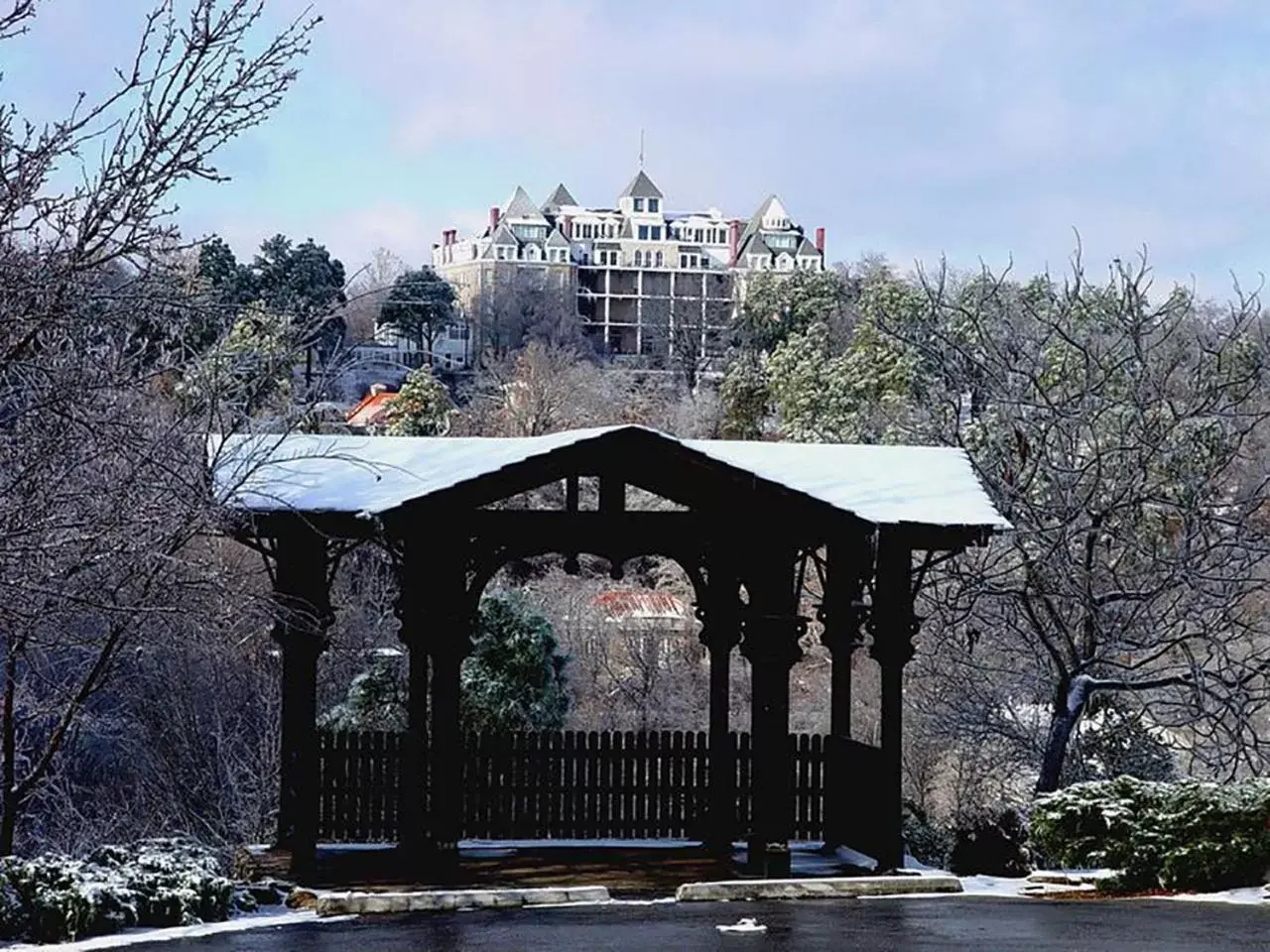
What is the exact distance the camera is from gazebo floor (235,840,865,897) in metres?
15.0

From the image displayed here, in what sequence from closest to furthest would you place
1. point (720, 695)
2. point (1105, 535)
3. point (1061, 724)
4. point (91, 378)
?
point (91, 378) → point (720, 695) → point (1061, 724) → point (1105, 535)

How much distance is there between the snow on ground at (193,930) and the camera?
39.4 feet

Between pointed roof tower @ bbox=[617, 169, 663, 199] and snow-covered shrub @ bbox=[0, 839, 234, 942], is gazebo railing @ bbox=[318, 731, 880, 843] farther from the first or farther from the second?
pointed roof tower @ bbox=[617, 169, 663, 199]

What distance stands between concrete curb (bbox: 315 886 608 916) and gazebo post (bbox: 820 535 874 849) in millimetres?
2942

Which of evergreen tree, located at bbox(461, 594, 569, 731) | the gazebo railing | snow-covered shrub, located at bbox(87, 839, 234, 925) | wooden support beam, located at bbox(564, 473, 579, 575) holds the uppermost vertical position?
wooden support beam, located at bbox(564, 473, 579, 575)

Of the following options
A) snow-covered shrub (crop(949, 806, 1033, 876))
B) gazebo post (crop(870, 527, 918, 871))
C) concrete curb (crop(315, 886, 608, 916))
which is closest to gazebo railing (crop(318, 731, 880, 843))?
snow-covered shrub (crop(949, 806, 1033, 876))

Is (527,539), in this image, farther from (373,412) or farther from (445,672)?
(373,412)

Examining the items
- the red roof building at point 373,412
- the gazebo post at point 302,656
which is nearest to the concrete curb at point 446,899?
the gazebo post at point 302,656

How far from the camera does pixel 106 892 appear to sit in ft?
41.2

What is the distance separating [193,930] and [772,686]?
4943 millimetres

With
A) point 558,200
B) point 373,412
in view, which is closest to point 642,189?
point 558,200

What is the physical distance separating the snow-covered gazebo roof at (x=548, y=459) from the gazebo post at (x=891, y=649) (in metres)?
0.56

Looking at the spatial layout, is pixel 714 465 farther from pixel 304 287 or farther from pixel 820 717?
pixel 304 287

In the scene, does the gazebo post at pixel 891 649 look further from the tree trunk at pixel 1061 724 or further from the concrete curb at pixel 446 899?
the tree trunk at pixel 1061 724
